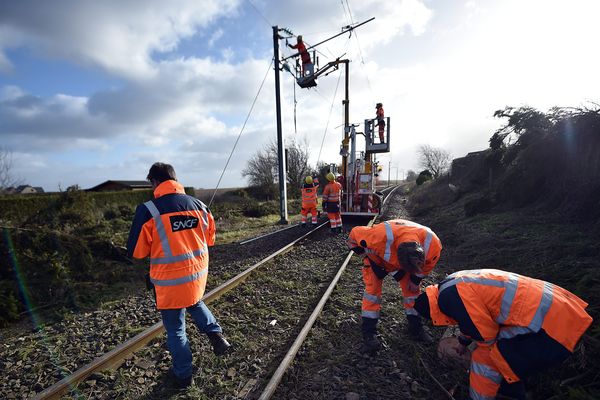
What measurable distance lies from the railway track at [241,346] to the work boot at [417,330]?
3.85 feet

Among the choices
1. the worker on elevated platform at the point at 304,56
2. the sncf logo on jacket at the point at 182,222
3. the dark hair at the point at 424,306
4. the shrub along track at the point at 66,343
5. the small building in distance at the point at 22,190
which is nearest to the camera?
the dark hair at the point at 424,306

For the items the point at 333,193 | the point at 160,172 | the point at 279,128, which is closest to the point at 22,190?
the point at 279,128

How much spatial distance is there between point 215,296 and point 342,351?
230 cm

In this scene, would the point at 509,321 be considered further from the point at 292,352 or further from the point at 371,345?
the point at 292,352

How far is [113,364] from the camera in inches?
128

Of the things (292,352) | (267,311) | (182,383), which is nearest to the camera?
(182,383)

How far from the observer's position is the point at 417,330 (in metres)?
3.61

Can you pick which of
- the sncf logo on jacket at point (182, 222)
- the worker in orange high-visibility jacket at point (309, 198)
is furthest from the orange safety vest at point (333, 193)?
the sncf logo on jacket at point (182, 222)

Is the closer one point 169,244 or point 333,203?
point 169,244

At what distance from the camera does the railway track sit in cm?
292

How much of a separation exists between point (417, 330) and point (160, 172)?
328 centimetres

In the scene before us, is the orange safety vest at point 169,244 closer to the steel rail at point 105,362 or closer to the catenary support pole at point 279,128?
the steel rail at point 105,362

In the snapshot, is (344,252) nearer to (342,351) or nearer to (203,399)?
(342,351)

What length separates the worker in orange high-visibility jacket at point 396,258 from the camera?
2961 millimetres
